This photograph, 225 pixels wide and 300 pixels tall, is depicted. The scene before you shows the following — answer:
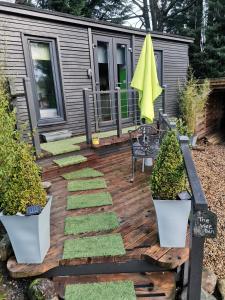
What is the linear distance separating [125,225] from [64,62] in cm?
406

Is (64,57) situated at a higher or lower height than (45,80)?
higher

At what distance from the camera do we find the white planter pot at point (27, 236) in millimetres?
1906

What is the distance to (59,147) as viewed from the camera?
4512 mm

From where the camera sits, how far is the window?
4887mm


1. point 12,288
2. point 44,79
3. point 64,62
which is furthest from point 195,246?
point 64,62

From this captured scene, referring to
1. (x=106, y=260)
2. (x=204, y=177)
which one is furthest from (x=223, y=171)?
(x=106, y=260)

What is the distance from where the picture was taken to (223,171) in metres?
5.61

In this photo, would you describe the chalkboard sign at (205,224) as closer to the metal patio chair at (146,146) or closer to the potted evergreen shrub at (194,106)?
the metal patio chair at (146,146)

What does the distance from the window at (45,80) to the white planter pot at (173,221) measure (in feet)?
12.2

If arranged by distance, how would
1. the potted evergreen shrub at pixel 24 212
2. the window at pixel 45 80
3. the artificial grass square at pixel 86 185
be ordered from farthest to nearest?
the window at pixel 45 80 < the artificial grass square at pixel 86 185 < the potted evergreen shrub at pixel 24 212

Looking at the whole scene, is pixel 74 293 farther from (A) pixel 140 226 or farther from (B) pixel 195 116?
(B) pixel 195 116

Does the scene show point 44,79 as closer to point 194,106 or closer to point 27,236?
point 27,236

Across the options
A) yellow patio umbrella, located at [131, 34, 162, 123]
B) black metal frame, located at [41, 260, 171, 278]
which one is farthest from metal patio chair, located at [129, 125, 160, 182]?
black metal frame, located at [41, 260, 171, 278]

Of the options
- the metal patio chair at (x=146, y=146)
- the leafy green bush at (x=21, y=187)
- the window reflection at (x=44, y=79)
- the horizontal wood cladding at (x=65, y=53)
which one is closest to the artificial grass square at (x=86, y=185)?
the metal patio chair at (x=146, y=146)
